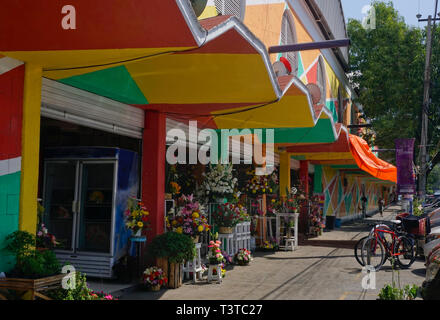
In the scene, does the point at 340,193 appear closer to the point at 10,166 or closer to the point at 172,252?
the point at 172,252

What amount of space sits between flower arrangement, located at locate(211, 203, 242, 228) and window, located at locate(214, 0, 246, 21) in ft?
14.1

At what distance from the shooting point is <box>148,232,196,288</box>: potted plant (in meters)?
8.16

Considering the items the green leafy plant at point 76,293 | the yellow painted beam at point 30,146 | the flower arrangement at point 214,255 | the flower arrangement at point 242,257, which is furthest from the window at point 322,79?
the green leafy plant at point 76,293

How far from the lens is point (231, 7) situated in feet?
39.5

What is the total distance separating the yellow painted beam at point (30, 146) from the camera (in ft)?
18.6

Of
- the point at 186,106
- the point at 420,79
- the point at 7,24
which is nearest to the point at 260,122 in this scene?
the point at 186,106

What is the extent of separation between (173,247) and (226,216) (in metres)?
2.97

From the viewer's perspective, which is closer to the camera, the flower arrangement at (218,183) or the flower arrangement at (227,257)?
the flower arrangement at (227,257)

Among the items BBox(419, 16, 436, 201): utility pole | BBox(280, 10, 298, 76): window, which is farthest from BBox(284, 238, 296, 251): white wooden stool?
BBox(419, 16, 436, 201): utility pole

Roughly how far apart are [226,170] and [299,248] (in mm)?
4739

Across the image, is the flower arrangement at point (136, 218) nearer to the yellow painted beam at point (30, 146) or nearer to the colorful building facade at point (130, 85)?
the colorful building facade at point (130, 85)

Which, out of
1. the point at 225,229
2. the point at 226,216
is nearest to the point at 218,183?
the point at 226,216

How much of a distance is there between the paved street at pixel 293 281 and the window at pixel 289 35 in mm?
6942

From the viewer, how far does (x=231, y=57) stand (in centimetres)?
650
